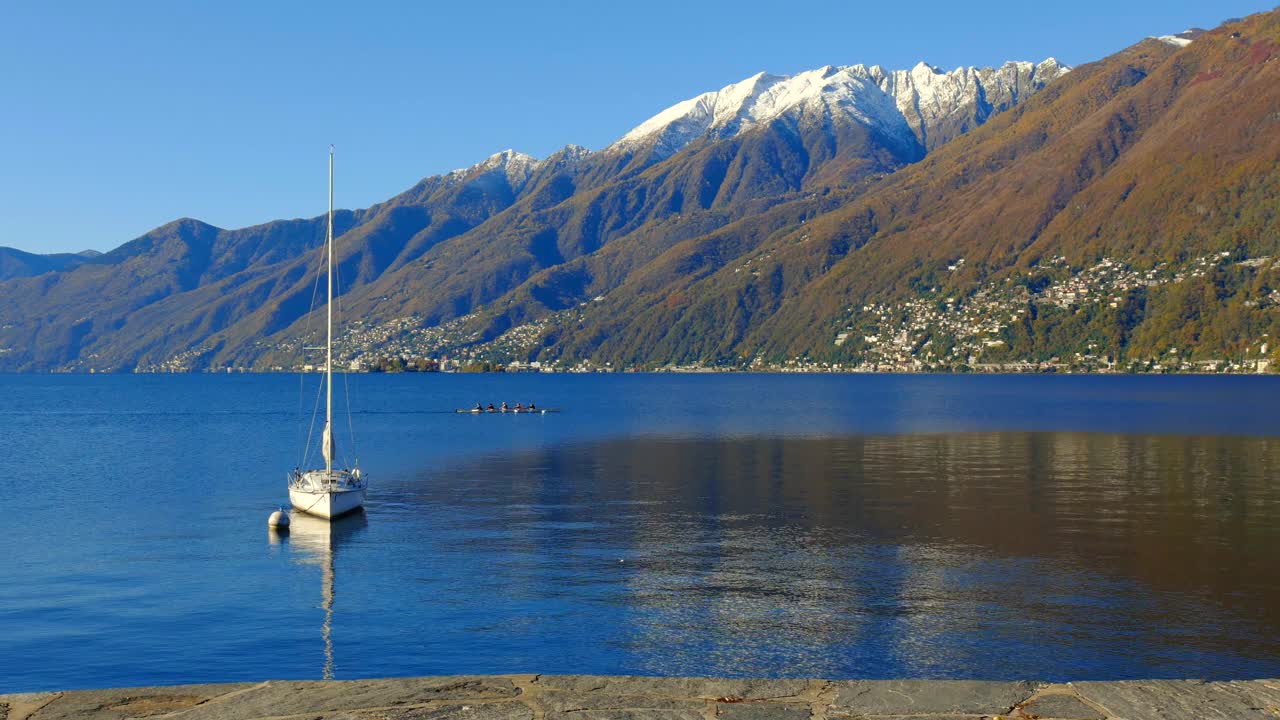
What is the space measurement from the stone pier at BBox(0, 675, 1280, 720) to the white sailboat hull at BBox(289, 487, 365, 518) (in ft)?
149

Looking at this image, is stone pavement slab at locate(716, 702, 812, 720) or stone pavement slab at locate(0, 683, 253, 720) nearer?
stone pavement slab at locate(716, 702, 812, 720)

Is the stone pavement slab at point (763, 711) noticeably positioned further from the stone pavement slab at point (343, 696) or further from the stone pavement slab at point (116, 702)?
the stone pavement slab at point (116, 702)

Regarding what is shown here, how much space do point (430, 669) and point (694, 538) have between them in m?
23.4

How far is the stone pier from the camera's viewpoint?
14.7 meters

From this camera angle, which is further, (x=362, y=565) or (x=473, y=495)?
(x=473, y=495)

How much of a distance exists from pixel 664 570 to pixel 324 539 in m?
19.7

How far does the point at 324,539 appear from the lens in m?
55.8

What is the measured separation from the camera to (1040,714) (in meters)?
14.7

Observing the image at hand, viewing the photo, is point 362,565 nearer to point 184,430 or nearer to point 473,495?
point 473,495

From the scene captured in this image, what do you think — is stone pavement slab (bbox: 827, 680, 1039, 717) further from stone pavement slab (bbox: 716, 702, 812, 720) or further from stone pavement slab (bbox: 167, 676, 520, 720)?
stone pavement slab (bbox: 167, 676, 520, 720)

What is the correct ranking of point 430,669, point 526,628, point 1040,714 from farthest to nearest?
point 526,628
point 430,669
point 1040,714

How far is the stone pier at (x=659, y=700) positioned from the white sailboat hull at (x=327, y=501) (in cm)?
4549

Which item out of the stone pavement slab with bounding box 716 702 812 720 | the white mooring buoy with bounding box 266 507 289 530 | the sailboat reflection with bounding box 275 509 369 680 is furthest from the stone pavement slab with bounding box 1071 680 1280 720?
the white mooring buoy with bounding box 266 507 289 530

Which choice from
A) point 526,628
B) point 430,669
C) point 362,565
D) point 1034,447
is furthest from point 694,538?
point 1034,447
